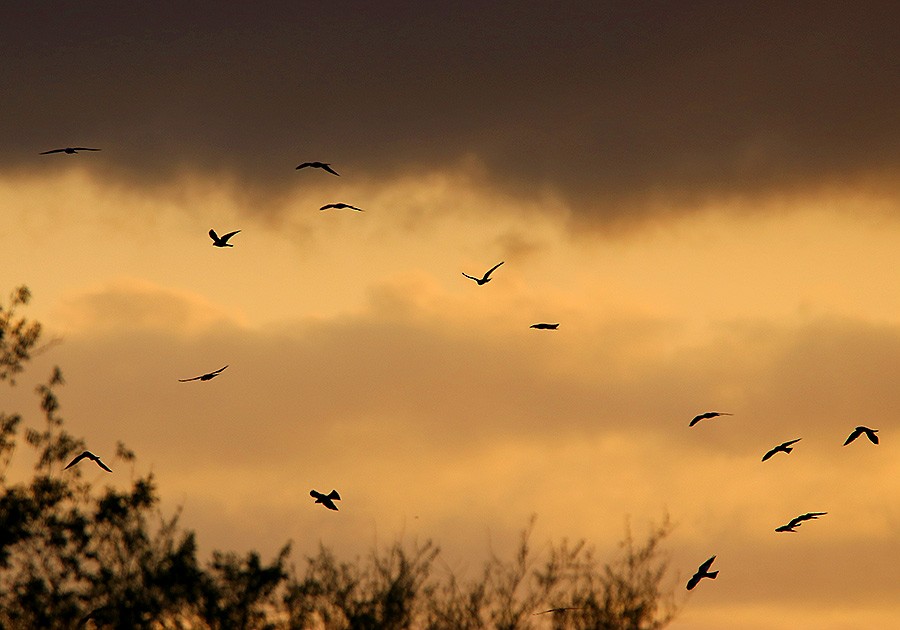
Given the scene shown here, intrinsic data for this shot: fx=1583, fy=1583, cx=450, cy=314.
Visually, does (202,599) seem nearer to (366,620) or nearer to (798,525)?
(366,620)

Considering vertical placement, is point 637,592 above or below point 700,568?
above

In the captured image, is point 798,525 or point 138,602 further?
point 138,602

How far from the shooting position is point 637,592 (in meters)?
43.6

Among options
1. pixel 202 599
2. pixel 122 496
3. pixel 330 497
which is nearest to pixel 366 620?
pixel 202 599

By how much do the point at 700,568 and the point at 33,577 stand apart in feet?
65.1

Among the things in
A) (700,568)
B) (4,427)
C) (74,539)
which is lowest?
(700,568)

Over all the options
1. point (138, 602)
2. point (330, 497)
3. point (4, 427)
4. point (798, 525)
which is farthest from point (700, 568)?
point (4, 427)

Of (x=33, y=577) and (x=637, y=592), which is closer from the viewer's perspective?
(x=33, y=577)

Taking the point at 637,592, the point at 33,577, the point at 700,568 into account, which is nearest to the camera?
the point at 700,568

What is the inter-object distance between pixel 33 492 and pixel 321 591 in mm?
8084

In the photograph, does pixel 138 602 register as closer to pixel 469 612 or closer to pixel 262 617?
pixel 262 617

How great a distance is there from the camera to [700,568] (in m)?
28.0

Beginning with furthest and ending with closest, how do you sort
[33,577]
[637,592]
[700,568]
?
1. [637,592]
2. [33,577]
3. [700,568]

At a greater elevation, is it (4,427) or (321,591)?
(4,427)
